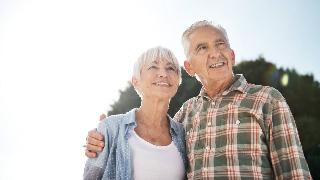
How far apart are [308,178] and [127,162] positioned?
1778 mm

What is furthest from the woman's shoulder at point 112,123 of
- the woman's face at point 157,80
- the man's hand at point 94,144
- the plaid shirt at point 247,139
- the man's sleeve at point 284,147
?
the man's sleeve at point 284,147

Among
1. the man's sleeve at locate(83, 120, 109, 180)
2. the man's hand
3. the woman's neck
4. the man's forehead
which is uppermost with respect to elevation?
the man's forehead

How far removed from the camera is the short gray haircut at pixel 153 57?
4.50 meters

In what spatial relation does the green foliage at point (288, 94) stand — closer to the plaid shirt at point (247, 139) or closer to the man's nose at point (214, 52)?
the man's nose at point (214, 52)

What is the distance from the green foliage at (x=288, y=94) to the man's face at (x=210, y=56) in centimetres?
1245

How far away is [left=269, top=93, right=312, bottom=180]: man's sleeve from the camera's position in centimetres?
342

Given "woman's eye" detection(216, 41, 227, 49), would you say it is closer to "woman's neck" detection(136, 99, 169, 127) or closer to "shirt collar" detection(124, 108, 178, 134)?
"woman's neck" detection(136, 99, 169, 127)

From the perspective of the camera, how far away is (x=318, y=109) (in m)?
18.2

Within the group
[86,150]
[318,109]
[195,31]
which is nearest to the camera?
[86,150]

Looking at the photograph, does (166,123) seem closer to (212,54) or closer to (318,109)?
(212,54)

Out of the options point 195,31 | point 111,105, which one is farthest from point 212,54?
point 111,105

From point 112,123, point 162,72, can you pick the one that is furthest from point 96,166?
point 162,72

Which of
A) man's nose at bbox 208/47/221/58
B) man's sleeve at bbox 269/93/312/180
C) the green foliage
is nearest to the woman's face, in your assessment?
man's nose at bbox 208/47/221/58

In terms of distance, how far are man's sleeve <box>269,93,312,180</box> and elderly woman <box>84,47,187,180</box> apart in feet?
3.58
